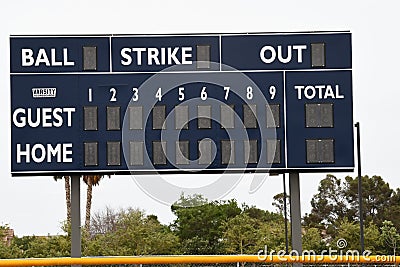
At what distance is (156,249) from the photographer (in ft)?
93.2

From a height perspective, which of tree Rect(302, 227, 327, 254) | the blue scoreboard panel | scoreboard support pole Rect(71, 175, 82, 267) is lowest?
tree Rect(302, 227, 327, 254)

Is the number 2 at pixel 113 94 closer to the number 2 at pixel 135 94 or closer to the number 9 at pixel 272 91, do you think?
the number 2 at pixel 135 94

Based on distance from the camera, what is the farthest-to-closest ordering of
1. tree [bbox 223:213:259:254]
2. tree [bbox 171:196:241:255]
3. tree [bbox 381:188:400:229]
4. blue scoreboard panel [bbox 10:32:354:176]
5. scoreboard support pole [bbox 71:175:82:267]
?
tree [bbox 381:188:400:229] < tree [bbox 171:196:241:255] < tree [bbox 223:213:259:254] < scoreboard support pole [bbox 71:175:82:267] < blue scoreboard panel [bbox 10:32:354:176]

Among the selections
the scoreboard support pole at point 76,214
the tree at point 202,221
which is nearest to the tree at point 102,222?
the tree at point 202,221

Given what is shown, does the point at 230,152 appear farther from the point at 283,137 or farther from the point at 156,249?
the point at 156,249

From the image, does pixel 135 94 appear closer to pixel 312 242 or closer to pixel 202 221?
pixel 312 242

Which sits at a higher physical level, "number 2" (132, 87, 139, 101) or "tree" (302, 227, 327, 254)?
"number 2" (132, 87, 139, 101)

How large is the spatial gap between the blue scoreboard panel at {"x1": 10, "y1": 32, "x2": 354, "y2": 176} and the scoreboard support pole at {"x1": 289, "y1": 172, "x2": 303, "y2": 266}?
→ 0.48m

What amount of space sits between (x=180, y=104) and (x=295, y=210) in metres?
2.52

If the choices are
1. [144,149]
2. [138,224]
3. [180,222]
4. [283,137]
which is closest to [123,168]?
[144,149]

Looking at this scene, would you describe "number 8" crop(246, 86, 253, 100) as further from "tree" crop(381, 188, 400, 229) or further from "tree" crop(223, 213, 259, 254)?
"tree" crop(381, 188, 400, 229)

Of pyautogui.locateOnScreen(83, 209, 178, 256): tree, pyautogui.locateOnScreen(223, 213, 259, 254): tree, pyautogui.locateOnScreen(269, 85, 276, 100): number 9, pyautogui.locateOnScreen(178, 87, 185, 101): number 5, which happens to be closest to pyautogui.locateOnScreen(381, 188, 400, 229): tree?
pyautogui.locateOnScreen(223, 213, 259, 254): tree

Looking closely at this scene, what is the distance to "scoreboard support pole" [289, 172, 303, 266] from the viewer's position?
47.0ft

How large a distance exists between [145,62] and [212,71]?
3.45 feet
